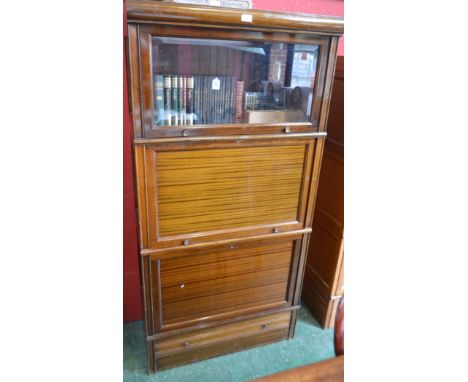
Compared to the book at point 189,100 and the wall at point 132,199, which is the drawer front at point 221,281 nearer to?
the wall at point 132,199

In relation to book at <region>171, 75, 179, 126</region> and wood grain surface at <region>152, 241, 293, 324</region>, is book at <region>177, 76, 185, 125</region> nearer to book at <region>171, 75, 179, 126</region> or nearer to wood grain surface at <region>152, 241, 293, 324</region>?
book at <region>171, 75, 179, 126</region>

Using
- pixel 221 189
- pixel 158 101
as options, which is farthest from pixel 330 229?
pixel 158 101

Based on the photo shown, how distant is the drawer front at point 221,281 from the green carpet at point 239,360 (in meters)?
0.28

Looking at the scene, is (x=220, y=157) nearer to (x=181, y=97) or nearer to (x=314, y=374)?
(x=181, y=97)

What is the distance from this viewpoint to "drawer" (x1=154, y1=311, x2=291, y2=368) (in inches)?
65.4

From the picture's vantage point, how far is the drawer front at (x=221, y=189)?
1.31 meters

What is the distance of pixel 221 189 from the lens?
1.41 metres

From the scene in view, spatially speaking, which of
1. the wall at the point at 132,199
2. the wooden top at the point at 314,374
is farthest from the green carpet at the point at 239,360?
the wooden top at the point at 314,374

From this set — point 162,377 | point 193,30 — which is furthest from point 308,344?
point 193,30

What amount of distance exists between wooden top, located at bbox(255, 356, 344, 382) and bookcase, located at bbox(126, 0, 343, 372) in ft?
2.42

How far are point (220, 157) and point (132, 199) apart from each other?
62 cm
